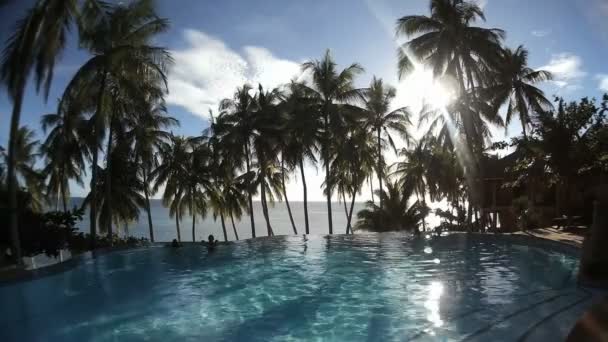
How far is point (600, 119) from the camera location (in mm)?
16812

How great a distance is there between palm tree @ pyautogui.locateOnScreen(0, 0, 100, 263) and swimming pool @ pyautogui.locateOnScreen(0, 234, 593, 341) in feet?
13.2

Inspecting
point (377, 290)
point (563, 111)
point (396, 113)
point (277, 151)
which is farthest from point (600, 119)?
point (277, 151)

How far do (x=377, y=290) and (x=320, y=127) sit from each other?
50.8 feet

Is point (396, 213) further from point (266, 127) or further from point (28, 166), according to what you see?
point (28, 166)

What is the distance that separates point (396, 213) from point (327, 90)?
359 inches

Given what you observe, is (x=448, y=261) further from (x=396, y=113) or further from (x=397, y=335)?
(x=396, y=113)

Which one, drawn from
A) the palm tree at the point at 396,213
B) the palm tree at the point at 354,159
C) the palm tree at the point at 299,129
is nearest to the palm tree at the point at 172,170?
the palm tree at the point at 299,129

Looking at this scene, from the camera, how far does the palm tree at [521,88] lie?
26.3m

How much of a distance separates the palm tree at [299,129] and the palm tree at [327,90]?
512mm

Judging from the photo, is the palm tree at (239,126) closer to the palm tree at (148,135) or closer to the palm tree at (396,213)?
the palm tree at (148,135)

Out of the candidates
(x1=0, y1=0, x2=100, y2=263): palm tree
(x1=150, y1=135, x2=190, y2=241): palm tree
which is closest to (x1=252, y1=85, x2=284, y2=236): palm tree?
(x1=150, y1=135, x2=190, y2=241): palm tree

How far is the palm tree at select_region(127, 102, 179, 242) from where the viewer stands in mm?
24844

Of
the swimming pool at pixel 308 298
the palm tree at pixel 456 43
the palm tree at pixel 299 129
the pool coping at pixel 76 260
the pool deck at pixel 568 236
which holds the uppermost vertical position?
the palm tree at pixel 456 43

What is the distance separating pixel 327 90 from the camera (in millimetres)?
24781
